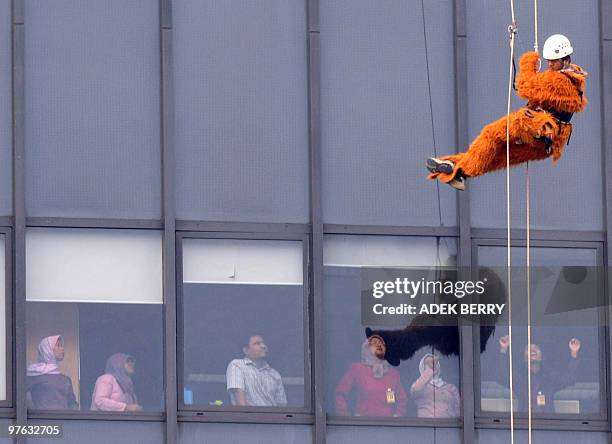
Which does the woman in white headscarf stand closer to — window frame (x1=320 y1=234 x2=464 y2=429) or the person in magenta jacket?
window frame (x1=320 y1=234 x2=464 y2=429)

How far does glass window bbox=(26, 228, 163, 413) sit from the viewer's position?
23828 millimetres

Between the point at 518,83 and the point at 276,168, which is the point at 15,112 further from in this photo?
the point at 518,83

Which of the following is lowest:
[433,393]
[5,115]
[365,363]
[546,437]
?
[546,437]

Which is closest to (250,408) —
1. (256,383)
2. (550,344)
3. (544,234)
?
(256,383)

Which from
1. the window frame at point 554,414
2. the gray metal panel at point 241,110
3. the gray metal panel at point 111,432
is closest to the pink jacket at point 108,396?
the gray metal panel at point 111,432

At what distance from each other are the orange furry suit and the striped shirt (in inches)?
147

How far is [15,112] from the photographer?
78.7 ft

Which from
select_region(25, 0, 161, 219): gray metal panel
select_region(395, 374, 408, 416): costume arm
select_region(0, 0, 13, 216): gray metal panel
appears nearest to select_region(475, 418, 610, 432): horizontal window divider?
select_region(395, 374, 408, 416): costume arm

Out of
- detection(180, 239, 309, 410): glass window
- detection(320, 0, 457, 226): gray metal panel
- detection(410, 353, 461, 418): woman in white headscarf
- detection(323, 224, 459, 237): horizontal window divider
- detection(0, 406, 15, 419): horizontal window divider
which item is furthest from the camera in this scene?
detection(320, 0, 457, 226): gray metal panel

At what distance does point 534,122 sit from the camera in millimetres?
20938

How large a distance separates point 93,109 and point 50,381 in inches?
111

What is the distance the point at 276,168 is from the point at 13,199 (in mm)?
2722

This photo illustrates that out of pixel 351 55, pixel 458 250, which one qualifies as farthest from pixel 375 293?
pixel 351 55

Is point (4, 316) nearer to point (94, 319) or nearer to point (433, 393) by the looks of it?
point (94, 319)
